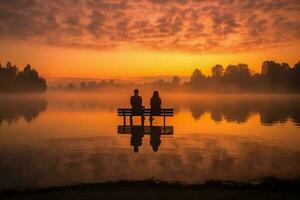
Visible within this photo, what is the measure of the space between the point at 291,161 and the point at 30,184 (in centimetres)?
1369

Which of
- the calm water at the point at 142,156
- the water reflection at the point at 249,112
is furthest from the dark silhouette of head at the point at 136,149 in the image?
the water reflection at the point at 249,112

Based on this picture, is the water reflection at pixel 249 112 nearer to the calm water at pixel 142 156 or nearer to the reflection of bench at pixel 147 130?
the reflection of bench at pixel 147 130

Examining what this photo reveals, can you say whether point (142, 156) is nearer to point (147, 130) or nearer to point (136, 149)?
point (136, 149)

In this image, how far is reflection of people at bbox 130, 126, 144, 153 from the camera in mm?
24047

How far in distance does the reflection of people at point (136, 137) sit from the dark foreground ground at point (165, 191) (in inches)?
327

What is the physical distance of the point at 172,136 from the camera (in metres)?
29.7

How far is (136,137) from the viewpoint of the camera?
28703mm

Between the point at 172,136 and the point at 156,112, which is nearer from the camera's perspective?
the point at 172,136

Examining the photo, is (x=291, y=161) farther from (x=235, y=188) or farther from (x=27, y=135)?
(x=27, y=135)

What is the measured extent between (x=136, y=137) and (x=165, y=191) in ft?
51.0

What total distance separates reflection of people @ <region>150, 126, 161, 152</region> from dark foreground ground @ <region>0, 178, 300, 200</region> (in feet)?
28.2

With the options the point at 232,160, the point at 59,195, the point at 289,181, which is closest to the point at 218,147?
the point at 232,160

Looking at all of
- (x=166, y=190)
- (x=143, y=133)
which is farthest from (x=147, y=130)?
(x=166, y=190)

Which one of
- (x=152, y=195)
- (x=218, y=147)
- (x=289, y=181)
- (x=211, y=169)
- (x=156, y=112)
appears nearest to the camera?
(x=152, y=195)
